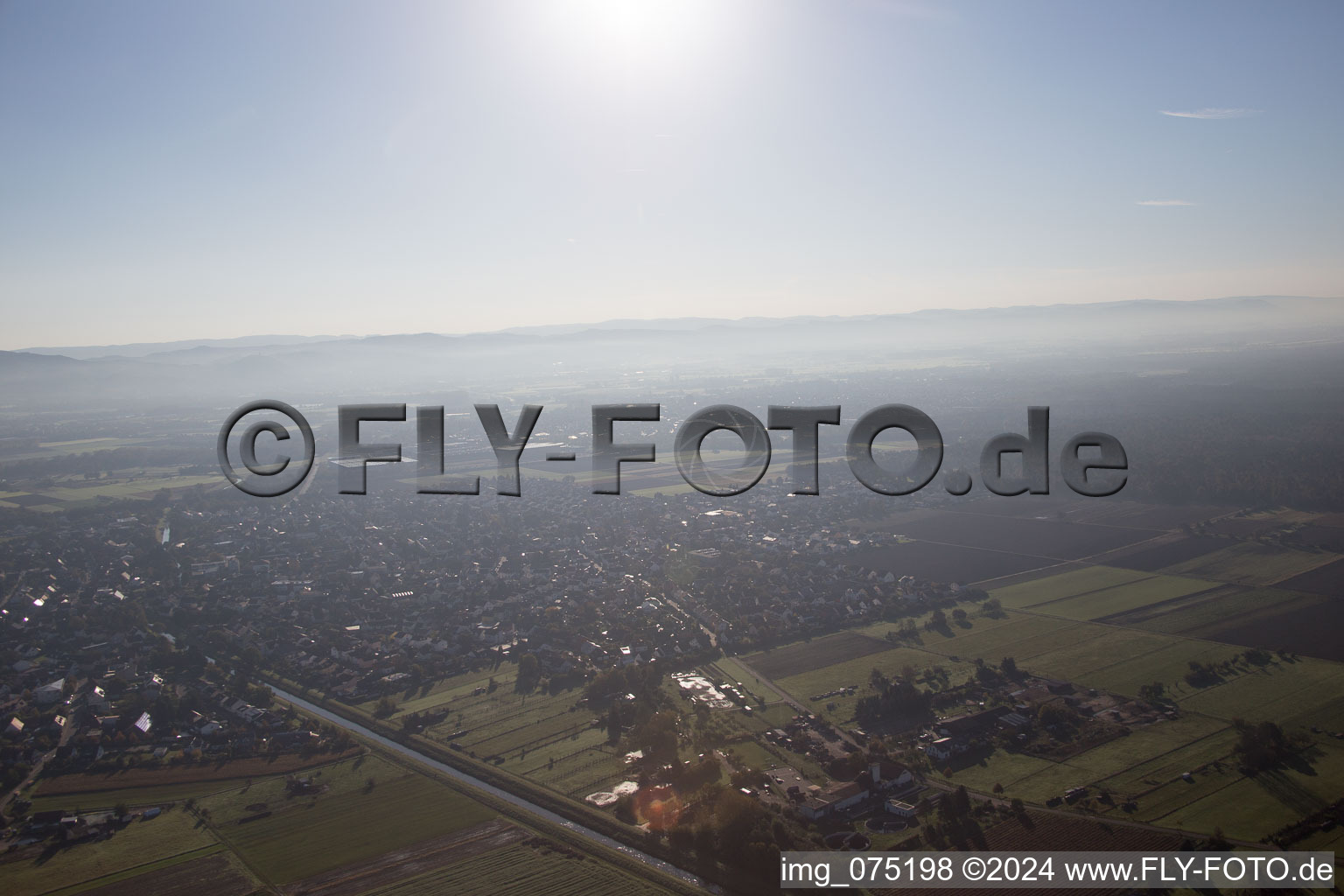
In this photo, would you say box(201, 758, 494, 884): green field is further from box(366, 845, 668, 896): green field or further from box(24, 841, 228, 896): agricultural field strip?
box(366, 845, 668, 896): green field

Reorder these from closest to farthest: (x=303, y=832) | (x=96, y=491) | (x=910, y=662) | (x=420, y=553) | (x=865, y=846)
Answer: (x=865, y=846), (x=303, y=832), (x=910, y=662), (x=420, y=553), (x=96, y=491)

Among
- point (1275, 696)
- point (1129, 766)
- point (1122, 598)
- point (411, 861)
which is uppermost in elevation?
point (1122, 598)

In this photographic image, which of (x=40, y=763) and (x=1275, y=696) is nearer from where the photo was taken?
(x=40, y=763)

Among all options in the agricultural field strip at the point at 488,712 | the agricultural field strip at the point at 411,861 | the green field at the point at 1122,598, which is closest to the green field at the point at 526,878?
the agricultural field strip at the point at 411,861

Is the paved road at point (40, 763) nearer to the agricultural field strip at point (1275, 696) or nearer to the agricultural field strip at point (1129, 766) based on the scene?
the agricultural field strip at point (1129, 766)

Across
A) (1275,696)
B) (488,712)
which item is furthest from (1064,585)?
(488,712)

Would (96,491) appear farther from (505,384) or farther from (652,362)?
(652,362)

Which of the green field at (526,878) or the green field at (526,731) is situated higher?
the green field at (526,731)

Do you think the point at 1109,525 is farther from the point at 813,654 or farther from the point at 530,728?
the point at 530,728

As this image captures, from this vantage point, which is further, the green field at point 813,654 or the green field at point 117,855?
the green field at point 813,654

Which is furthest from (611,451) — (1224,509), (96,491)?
(96,491)

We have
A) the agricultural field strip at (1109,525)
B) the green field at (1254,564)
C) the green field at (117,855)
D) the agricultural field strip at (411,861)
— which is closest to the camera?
the agricultural field strip at (411,861)
